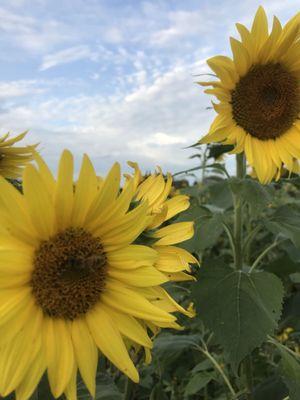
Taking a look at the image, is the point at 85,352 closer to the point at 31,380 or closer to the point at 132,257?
the point at 31,380

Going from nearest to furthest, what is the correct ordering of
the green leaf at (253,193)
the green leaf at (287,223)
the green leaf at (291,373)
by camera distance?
the green leaf at (291,373) → the green leaf at (253,193) → the green leaf at (287,223)

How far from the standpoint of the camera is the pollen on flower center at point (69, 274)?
4.43ft

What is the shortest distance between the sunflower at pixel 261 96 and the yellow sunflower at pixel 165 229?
879mm

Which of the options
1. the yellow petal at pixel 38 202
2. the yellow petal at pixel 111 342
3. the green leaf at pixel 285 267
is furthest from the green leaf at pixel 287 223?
the yellow petal at pixel 38 202

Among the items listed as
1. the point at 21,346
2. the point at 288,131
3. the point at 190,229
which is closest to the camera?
the point at 21,346

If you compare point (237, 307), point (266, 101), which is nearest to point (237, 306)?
point (237, 307)

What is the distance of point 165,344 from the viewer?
247cm

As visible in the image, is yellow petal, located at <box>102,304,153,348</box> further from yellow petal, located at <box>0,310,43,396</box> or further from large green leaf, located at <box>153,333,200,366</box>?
large green leaf, located at <box>153,333,200,366</box>

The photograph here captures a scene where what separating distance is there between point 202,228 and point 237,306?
1.34 ft

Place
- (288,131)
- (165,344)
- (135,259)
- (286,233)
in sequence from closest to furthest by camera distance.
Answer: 1. (135,259)
2. (286,233)
3. (165,344)
4. (288,131)

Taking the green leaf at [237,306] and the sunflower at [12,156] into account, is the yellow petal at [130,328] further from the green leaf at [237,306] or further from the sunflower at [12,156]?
the sunflower at [12,156]

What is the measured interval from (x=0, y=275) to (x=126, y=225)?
34 cm

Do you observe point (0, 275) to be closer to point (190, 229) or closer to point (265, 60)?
point (190, 229)

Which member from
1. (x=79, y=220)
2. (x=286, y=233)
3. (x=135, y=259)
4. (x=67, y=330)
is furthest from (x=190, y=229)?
Result: (x=286, y=233)
